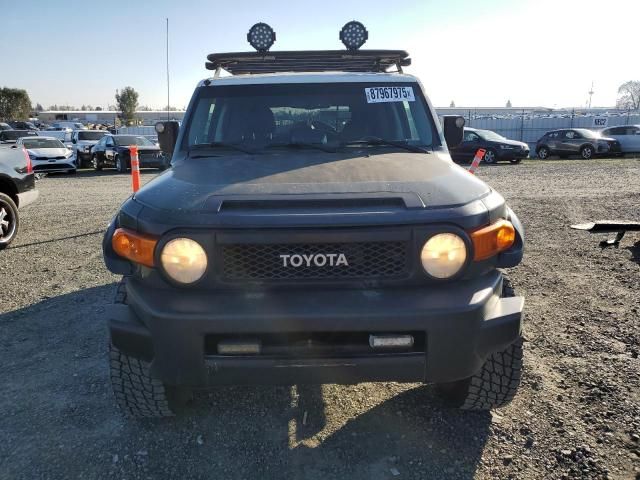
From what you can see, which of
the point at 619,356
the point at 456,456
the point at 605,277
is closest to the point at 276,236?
the point at 456,456

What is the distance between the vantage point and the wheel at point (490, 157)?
2004 centimetres

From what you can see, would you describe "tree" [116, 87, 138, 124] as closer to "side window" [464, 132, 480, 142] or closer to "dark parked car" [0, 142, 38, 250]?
"side window" [464, 132, 480, 142]

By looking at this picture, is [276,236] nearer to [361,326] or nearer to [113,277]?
[361,326]

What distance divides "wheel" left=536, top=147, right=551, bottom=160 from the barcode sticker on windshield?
2204 cm

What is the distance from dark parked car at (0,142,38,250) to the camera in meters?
6.77

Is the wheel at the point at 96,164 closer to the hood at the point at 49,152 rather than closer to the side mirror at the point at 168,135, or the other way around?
the hood at the point at 49,152

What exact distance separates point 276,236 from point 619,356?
269cm

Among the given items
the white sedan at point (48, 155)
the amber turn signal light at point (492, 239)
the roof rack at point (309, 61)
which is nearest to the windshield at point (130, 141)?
the white sedan at point (48, 155)

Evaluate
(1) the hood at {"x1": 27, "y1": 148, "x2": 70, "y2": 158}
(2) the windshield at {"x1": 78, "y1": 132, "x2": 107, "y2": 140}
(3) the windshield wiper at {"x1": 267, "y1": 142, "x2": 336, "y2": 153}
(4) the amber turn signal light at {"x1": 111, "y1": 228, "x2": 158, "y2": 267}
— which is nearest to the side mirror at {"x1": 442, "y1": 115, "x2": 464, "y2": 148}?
(3) the windshield wiper at {"x1": 267, "y1": 142, "x2": 336, "y2": 153}

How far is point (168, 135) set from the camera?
12.2 ft

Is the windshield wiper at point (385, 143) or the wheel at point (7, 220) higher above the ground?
the windshield wiper at point (385, 143)

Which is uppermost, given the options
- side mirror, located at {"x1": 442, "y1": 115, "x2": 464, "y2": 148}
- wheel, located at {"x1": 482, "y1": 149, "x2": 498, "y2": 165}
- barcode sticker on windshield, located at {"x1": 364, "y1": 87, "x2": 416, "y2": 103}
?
barcode sticker on windshield, located at {"x1": 364, "y1": 87, "x2": 416, "y2": 103}

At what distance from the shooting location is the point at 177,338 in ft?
6.98

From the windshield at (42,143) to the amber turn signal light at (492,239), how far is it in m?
18.7
